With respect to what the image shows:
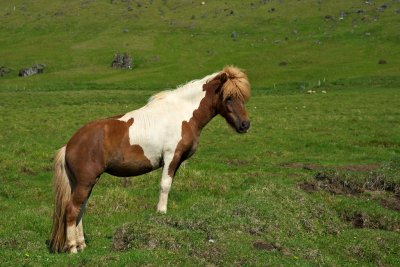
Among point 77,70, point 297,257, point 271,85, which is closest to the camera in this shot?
point 297,257

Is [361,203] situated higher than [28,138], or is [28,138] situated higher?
[361,203]

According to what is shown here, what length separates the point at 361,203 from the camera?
1553 centimetres

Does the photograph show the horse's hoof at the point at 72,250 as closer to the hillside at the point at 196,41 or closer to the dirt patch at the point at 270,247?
the dirt patch at the point at 270,247

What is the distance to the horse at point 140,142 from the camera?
1080cm

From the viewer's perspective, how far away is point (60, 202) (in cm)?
1088

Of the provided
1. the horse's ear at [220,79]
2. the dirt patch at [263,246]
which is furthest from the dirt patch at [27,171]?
the dirt patch at [263,246]

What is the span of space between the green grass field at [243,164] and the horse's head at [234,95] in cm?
244

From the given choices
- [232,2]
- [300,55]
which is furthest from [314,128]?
[232,2]

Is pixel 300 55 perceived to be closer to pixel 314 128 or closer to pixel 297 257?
pixel 314 128

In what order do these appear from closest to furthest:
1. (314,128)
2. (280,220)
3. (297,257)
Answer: (297,257) → (280,220) → (314,128)

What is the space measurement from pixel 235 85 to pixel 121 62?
77394mm

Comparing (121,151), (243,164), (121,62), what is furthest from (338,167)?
(121,62)

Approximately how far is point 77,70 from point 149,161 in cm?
7442

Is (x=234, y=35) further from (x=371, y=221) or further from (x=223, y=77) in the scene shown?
(x=223, y=77)
